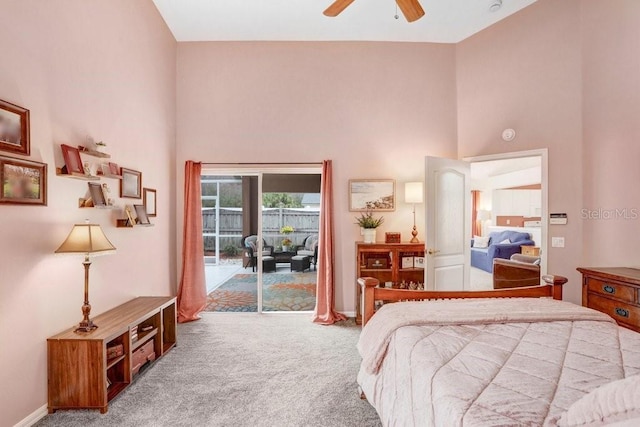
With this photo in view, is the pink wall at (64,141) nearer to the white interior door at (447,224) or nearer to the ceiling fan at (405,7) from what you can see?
the ceiling fan at (405,7)

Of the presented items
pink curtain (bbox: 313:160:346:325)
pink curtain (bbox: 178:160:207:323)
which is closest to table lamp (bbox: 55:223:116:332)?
pink curtain (bbox: 178:160:207:323)

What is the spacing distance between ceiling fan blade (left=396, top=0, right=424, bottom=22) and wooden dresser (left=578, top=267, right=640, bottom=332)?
107 inches

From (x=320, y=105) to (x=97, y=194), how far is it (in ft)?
9.37

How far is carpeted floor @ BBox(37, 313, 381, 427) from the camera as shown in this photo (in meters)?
2.21

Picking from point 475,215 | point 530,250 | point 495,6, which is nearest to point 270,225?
point 495,6

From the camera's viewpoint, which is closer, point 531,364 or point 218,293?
point 531,364

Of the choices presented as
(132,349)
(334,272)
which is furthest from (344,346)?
(132,349)

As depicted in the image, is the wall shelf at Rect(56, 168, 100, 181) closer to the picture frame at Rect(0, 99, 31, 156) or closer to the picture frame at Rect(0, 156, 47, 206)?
the picture frame at Rect(0, 156, 47, 206)

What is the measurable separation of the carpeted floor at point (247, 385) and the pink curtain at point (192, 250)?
503 millimetres

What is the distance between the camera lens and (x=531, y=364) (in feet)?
4.73

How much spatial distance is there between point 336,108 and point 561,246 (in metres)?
3.15

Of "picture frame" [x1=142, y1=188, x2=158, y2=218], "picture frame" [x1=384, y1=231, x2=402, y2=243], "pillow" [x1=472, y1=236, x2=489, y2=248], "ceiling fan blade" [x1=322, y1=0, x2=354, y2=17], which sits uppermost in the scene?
"ceiling fan blade" [x1=322, y1=0, x2=354, y2=17]

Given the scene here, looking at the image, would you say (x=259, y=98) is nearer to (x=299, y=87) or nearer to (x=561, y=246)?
(x=299, y=87)

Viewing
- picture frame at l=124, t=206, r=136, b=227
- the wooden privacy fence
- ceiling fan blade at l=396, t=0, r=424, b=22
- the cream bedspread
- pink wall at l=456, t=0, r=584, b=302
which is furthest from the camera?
the wooden privacy fence
